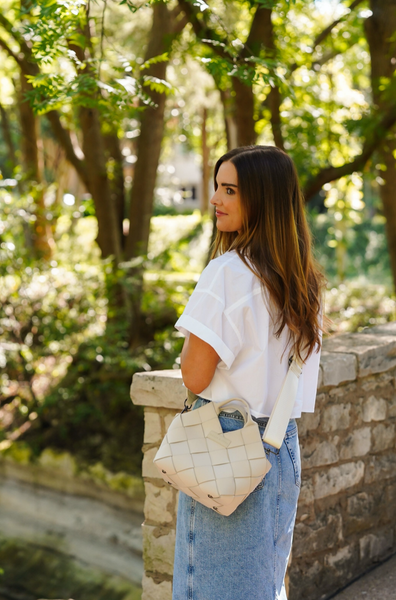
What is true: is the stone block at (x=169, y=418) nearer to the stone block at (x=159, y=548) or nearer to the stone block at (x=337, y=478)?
the stone block at (x=159, y=548)

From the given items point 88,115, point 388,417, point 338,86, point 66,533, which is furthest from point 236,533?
point 338,86

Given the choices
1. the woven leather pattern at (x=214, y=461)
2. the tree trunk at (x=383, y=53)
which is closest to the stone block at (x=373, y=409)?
the woven leather pattern at (x=214, y=461)

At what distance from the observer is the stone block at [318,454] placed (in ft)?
8.66

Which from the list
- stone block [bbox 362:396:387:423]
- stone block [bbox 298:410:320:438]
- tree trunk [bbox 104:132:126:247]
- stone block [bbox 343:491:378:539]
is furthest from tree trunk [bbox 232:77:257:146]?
stone block [bbox 343:491:378:539]

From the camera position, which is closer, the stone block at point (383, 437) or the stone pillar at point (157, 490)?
the stone pillar at point (157, 490)

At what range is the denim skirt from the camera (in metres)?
1.60

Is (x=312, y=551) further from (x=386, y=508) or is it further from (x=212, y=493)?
(x=212, y=493)

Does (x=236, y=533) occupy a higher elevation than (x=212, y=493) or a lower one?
lower

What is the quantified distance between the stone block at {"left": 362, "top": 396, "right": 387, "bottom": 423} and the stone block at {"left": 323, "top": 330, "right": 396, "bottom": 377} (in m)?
0.15

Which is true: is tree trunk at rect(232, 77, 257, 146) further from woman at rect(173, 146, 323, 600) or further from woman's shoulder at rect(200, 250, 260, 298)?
woman's shoulder at rect(200, 250, 260, 298)

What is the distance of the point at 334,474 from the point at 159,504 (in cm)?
80

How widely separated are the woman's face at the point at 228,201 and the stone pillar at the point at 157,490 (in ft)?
3.40

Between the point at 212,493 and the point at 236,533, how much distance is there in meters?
0.18

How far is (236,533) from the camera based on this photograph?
5.26ft
